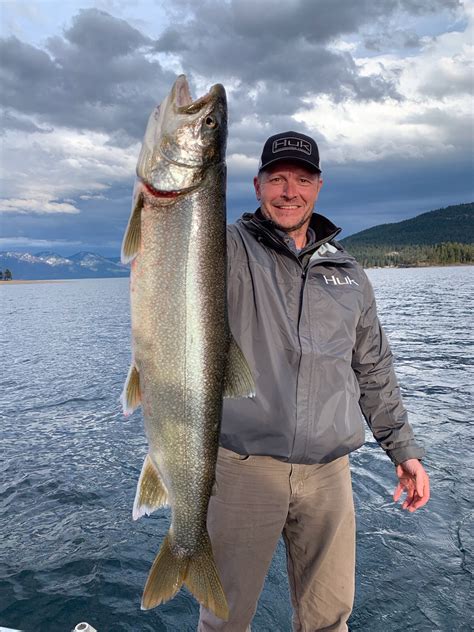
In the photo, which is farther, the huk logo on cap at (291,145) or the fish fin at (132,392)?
the huk logo on cap at (291,145)

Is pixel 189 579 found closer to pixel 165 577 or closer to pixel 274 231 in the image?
pixel 165 577

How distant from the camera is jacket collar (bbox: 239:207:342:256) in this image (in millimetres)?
3741

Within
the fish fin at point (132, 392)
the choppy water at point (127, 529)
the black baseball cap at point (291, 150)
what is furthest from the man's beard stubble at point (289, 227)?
the choppy water at point (127, 529)

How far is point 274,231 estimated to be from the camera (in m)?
3.77

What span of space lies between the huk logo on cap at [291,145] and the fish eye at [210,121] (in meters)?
1.08

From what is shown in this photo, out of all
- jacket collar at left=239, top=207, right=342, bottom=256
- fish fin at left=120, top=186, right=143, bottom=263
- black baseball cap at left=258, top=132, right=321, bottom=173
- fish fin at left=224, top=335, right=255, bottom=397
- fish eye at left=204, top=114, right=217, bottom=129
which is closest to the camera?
fish fin at left=120, top=186, right=143, bottom=263

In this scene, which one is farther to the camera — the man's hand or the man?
the man's hand

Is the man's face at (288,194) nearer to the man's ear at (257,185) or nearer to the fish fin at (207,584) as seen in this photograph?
the man's ear at (257,185)

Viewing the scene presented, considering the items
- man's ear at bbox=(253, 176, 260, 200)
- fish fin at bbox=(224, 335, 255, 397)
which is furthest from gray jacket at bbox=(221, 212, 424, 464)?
fish fin at bbox=(224, 335, 255, 397)

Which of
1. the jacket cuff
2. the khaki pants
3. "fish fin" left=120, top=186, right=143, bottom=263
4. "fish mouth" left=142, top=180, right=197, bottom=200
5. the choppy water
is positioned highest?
"fish mouth" left=142, top=180, right=197, bottom=200

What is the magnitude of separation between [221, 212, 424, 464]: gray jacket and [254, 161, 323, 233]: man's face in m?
0.14

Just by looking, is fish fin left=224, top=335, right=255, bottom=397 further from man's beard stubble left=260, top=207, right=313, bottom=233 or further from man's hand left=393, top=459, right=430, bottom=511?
man's hand left=393, top=459, right=430, bottom=511

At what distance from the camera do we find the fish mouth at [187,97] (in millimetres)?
2842

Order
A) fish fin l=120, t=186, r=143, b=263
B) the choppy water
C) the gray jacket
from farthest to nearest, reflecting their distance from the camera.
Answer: the choppy water < the gray jacket < fish fin l=120, t=186, r=143, b=263
